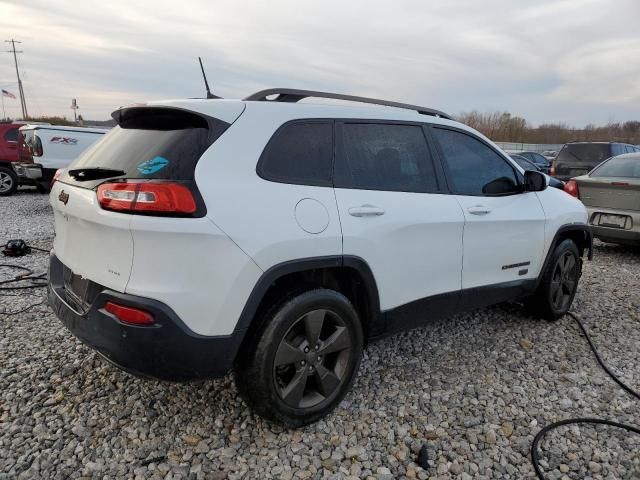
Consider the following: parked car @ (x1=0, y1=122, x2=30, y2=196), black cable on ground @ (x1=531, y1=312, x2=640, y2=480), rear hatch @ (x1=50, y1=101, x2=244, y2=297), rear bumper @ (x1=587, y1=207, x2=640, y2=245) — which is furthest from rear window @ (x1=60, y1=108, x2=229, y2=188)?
Result: parked car @ (x1=0, y1=122, x2=30, y2=196)

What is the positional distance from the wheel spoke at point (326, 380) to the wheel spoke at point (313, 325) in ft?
0.55

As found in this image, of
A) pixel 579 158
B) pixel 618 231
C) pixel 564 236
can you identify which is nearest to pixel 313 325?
pixel 564 236

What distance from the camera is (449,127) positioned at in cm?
346

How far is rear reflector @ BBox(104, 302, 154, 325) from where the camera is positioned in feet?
6.97

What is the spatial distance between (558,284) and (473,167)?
1.57 meters

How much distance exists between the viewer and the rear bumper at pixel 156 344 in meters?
2.13

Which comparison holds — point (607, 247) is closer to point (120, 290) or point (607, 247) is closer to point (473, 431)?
point (473, 431)

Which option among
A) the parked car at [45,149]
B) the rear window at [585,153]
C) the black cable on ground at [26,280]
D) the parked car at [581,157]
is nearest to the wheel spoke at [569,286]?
the black cable on ground at [26,280]

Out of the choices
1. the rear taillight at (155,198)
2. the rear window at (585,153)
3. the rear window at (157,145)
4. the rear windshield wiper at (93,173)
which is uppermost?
the rear window at (157,145)

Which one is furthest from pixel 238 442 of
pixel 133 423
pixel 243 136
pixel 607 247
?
pixel 607 247

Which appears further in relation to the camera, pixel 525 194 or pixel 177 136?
pixel 525 194

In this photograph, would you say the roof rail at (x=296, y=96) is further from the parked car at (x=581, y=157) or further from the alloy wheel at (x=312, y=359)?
the parked car at (x=581, y=157)

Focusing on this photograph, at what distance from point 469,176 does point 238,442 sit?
236cm

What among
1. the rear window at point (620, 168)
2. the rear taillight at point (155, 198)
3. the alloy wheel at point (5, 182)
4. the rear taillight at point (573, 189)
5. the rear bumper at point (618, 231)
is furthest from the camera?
the alloy wheel at point (5, 182)
